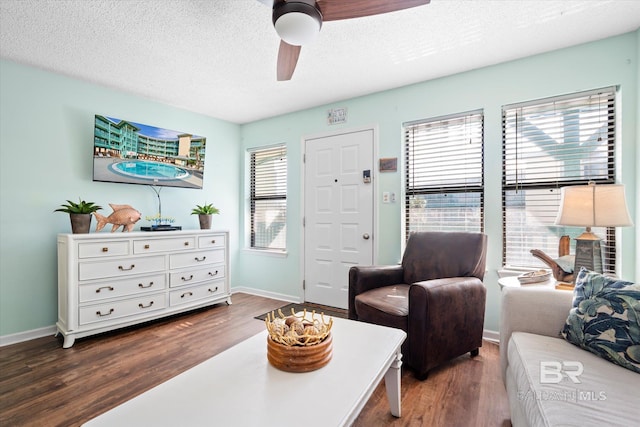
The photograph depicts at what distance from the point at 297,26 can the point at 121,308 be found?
2.83 m

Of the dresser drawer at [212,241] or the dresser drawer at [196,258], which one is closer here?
the dresser drawer at [196,258]

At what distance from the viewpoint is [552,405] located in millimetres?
984

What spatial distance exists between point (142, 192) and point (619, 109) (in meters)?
4.44

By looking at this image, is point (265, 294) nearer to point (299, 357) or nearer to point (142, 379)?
point (142, 379)

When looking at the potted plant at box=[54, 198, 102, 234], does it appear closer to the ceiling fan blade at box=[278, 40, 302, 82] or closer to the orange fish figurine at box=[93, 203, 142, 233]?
the orange fish figurine at box=[93, 203, 142, 233]

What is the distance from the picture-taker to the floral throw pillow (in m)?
1.18

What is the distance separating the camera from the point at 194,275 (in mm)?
3332

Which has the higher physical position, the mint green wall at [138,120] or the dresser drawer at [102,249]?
the mint green wall at [138,120]

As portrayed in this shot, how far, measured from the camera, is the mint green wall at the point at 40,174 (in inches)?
100

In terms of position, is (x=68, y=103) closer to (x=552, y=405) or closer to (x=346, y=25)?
(x=346, y=25)

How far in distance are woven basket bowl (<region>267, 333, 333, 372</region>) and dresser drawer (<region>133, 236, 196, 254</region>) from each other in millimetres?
2284

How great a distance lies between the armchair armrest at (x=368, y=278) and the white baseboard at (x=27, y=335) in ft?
9.20

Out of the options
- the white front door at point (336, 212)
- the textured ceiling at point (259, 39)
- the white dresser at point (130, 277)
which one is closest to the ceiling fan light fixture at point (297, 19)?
the textured ceiling at point (259, 39)

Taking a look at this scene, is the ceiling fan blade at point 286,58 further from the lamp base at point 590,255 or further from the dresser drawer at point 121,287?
the dresser drawer at point 121,287
